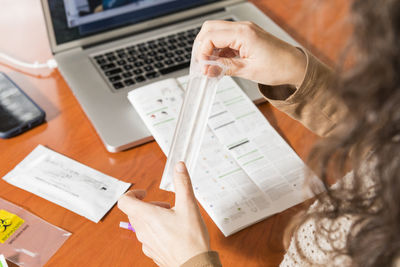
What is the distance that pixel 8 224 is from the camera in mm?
640

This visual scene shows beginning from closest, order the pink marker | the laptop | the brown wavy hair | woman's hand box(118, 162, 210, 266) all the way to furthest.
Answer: the brown wavy hair → woman's hand box(118, 162, 210, 266) → the pink marker → the laptop

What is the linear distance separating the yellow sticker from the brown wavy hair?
443 millimetres

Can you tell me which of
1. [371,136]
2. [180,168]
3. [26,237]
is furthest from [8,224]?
[371,136]

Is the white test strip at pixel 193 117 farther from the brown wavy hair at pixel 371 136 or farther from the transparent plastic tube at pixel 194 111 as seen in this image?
the brown wavy hair at pixel 371 136

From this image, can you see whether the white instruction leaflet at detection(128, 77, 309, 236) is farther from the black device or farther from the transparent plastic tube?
the black device

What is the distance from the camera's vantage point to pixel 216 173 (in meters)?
0.72

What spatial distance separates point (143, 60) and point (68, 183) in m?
0.31

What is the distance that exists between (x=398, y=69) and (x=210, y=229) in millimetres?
396

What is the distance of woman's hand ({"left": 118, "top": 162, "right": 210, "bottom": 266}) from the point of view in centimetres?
55

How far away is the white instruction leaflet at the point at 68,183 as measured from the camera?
673mm

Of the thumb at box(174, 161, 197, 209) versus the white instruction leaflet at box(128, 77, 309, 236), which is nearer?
the thumb at box(174, 161, 197, 209)

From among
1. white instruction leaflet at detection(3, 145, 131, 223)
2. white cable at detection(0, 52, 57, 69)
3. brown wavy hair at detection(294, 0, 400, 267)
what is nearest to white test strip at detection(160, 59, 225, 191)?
white instruction leaflet at detection(3, 145, 131, 223)

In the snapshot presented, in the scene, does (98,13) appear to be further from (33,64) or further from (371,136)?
(371,136)

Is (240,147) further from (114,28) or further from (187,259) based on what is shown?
(114,28)
